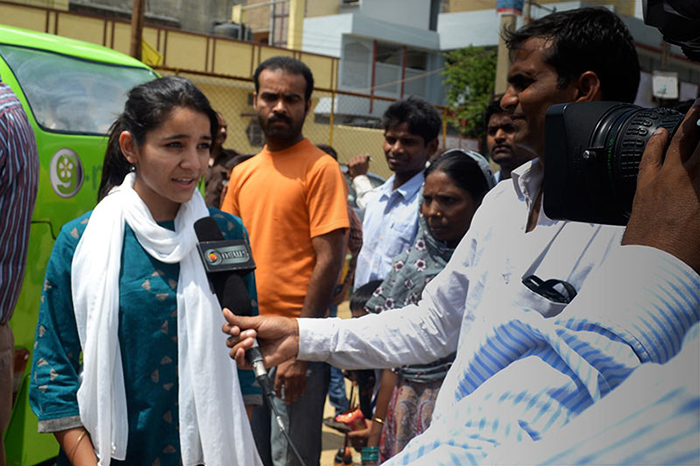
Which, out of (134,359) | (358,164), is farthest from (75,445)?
(358,164)

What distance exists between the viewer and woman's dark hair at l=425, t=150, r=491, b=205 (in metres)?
3.41

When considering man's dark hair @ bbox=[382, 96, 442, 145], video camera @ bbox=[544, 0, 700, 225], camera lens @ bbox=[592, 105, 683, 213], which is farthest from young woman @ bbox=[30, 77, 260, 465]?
man's dark hair @ bbox=[382, 96, 442, 145]

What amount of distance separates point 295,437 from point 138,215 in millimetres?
1476

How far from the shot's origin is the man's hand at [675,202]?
712 millimetres

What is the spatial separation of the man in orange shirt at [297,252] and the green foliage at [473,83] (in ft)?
63.7

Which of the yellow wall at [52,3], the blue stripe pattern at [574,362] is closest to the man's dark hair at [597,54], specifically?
the blue stripe pattern at [574,362]

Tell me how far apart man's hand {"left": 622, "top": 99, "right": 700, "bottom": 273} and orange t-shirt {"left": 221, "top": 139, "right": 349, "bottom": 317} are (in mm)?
2831

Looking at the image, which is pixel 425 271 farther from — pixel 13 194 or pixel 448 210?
pixel 13 194

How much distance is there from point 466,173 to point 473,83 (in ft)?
70.5

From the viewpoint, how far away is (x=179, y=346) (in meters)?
2.45

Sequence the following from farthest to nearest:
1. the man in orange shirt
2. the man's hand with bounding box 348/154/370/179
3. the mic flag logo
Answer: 1. the man's hand with bounding box 348/154/370/179
2. the man in orange shirt
3. the mic flag logo

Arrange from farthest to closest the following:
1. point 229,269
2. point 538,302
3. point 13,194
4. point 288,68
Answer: point 288,68
point 13,194
point 229,269
point 538,302

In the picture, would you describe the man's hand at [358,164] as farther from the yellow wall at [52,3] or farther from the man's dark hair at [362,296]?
the yellow wall at [52,3]

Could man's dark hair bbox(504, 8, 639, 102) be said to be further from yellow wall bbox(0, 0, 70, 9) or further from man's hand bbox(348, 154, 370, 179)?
yellow wall bbox(0, 0, 70, 9)
